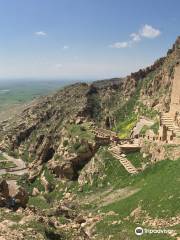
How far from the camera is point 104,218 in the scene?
111 ft

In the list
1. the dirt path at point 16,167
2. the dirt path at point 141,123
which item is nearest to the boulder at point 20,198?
the dirt path at point 141,123

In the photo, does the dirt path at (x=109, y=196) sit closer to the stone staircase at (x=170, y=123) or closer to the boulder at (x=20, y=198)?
the boulder at (x=20, y=198)

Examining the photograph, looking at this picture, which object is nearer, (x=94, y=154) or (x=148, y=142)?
(x=148, y=142)

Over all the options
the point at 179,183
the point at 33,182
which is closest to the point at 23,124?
the point at 33,182

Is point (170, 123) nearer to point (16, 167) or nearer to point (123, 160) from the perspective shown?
point (123, 160)

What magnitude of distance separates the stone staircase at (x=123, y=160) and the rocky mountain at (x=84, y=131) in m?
0.17

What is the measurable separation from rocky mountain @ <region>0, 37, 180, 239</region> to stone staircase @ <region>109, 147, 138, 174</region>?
6.6 inches

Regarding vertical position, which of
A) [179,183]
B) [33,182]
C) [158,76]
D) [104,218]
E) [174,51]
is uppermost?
[174,51]

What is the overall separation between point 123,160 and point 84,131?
1866cm

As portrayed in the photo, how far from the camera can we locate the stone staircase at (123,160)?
151 ft

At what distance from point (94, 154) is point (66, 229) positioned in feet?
99.2

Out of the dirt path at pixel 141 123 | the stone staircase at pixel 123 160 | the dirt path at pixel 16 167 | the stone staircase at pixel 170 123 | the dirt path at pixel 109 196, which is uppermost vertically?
the stone staircase at pixel 170 123

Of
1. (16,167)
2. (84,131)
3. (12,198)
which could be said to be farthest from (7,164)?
(12,198)

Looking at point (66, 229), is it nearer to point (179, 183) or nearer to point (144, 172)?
point (179, 183)
